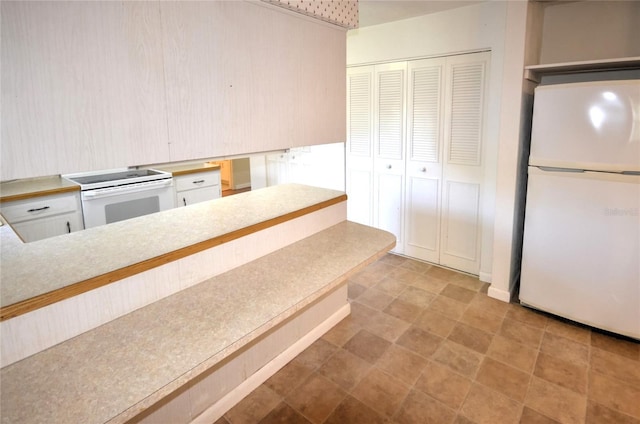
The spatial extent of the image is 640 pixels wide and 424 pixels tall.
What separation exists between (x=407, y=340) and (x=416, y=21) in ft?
8.66

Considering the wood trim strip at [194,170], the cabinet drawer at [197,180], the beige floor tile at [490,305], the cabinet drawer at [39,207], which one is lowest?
the beige floor tile at [490,305]

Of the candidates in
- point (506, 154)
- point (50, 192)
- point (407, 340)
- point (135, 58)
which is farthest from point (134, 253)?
point (506, 154)

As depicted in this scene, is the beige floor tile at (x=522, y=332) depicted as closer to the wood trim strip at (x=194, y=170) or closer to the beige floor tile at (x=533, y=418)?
the beige floor tile at (x=533, y=418)

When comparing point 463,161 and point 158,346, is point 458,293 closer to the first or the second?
point 463,161

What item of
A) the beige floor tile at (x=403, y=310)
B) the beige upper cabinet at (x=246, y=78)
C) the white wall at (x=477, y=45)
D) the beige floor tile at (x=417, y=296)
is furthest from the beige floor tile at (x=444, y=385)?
the beige upper cabinet at (x=246, y=78)

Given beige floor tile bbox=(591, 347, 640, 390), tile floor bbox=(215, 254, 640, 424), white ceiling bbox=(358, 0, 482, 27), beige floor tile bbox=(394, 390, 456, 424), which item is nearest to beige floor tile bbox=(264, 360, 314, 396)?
tile floor bbox=(215, 254, 640, 424)

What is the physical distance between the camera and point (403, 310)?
2.85 metres

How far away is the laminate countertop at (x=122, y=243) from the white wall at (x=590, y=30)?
7.22ft

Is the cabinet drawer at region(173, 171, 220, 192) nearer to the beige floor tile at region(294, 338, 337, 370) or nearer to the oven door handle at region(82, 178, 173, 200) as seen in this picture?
the oven door handle at region(82, 178, 173, 200)

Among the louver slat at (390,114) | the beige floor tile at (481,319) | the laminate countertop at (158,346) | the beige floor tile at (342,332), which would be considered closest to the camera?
the laminate countertop at (158,346)

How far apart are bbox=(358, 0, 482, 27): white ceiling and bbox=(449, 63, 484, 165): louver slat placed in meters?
0.48

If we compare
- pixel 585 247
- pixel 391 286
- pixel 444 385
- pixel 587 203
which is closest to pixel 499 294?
pixel 585 247

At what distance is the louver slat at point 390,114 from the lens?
347cm

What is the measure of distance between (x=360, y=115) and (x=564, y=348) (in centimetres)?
260
